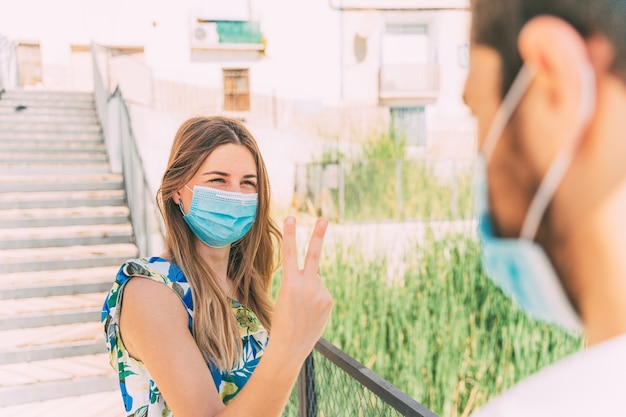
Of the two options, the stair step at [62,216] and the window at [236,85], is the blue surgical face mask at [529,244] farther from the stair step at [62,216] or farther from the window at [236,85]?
the window at [236,85]

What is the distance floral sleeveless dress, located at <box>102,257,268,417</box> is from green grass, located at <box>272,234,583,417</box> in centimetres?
202

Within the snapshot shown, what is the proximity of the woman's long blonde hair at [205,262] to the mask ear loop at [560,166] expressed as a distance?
0.90 m

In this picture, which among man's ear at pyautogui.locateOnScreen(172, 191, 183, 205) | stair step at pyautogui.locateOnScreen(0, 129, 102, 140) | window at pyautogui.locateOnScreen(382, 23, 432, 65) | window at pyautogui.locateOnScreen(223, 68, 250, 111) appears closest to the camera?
man's ear at pyautogui.locateOnScreen(172, 191, 183, 205)

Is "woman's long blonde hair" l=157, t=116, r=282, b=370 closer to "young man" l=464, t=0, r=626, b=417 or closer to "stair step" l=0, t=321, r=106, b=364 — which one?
"young man" l=464, t=0, r=626, b=417

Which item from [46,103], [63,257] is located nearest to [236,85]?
[46,103]

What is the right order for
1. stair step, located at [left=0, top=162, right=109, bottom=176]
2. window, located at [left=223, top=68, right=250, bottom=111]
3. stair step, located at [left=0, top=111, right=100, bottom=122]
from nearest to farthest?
stair step, located at [left=0, top=162, right=109, bottom=176]
stair step, located at [left=0, top=111, right=100, bottom=122]
window, located at [left=223, top=68, right=250, bottom=111]

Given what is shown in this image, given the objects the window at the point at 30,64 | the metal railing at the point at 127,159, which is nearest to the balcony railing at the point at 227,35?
the window at the point at 30,64

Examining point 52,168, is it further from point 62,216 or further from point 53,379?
point 53,379

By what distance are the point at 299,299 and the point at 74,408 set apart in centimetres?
358

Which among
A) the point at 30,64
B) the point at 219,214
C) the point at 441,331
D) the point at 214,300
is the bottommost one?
the point at 441,331

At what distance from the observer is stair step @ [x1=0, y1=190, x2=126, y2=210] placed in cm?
620

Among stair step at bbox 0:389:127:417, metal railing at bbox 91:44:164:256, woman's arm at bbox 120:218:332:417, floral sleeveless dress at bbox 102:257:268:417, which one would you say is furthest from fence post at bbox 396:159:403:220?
woman's arm at bbox 120:218:332:417

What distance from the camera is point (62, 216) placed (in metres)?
6.10

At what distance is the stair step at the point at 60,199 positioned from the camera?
6.20m
